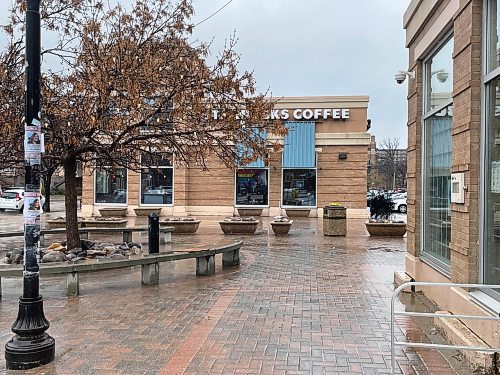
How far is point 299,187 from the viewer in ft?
92.5

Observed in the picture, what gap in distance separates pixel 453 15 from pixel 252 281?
17.9 feet

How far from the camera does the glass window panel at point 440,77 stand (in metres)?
7.08

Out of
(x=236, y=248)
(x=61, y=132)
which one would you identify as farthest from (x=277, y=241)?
(x=61, y=132)

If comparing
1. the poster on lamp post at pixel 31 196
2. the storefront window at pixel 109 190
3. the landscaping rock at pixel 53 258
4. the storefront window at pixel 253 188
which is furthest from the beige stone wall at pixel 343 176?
the poster on lamp post at pixel 31 196

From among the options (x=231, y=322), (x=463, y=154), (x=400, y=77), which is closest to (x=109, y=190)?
(x=400, y=77)

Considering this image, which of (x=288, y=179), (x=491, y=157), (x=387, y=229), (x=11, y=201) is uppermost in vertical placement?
(x=288, y=179)

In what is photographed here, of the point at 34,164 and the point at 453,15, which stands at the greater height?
the point at 453,15

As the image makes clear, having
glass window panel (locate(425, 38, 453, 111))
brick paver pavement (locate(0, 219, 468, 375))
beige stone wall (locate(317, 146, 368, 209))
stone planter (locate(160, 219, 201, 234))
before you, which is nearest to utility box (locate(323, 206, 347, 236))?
stone planter (locate(160, 219, 201, 234))

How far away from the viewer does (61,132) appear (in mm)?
10328

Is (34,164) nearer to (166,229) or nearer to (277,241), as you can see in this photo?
(166,229)

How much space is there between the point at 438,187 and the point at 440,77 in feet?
5.38

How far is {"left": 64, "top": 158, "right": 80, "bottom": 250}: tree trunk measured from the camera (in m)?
11.5

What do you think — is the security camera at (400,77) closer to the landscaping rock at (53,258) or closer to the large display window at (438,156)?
the large display window at (438,156)

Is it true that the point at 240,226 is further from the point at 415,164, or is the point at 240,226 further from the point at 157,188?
the point at 157,188
